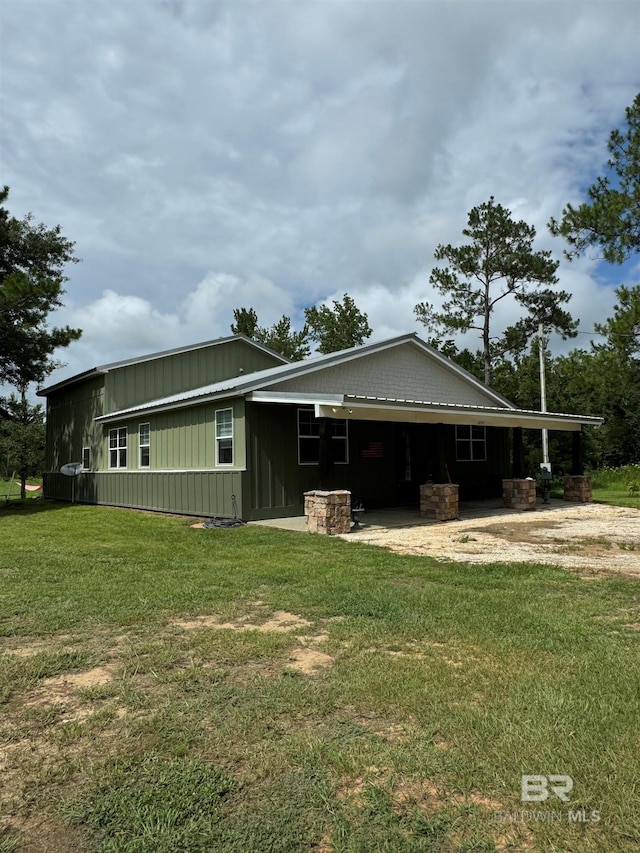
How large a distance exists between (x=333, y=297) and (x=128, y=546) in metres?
32.7

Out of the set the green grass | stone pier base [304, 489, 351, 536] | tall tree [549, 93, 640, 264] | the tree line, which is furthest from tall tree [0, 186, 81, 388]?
the green grass

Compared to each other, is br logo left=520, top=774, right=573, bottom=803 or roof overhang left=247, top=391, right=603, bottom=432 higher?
roof overhang left=247, top=391, right=603, bottom=432

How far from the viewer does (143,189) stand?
47.2 feet

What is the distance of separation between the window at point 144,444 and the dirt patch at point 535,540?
762 centimetres

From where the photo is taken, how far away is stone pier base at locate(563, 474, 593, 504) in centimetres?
1636

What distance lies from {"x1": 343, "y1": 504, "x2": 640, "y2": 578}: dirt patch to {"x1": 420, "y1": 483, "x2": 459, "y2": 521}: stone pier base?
0.29 meters

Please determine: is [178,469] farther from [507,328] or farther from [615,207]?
[507,328]

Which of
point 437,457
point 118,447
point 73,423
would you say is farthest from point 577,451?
point 73,423

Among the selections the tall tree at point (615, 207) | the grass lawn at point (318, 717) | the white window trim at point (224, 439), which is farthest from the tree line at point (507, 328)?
the grass lawn at point (318, 717)

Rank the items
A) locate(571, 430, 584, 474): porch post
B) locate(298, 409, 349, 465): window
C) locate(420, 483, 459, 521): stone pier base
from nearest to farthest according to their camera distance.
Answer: locate(420, 483, 459, 521): stone pier base < locate(298, 409, 349, 465): window < locate(571, 430, 584, 474): porch post

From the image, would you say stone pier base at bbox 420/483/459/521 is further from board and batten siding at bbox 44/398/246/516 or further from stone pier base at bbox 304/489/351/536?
board and batten siding at bbox 44/398/246/516

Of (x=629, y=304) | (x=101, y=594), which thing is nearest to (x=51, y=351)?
(x=101, y=594)

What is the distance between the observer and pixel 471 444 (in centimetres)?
1762

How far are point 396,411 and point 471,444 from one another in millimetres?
6901
